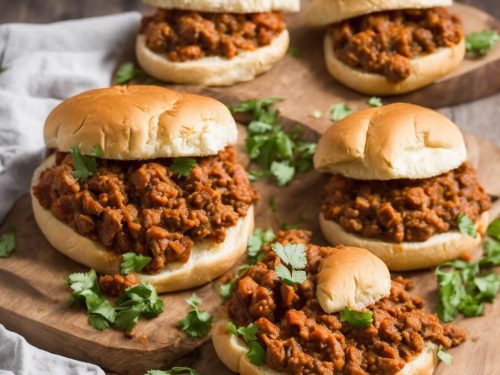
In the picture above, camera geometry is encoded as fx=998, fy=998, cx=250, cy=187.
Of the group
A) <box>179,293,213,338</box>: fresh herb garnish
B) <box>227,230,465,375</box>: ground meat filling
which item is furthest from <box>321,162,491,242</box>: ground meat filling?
<box>179,293,213,338</box>: fresh herb garnish

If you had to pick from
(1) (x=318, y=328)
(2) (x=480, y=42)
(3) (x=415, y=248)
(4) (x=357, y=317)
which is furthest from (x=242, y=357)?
(2) (x=480, y=42)

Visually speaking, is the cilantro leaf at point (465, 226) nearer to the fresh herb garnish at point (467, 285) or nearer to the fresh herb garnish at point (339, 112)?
the fresh herb garnish at point (467, 285)

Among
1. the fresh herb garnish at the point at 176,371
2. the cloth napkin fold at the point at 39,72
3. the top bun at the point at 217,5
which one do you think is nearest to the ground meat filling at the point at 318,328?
the fresh herb garnish at the point at 176,371

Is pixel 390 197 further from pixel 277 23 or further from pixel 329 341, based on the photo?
pixel 277 23

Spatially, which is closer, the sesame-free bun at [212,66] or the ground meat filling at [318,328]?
the ground meat filling at [318,328]

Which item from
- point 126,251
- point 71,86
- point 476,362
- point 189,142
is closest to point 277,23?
point 71,86

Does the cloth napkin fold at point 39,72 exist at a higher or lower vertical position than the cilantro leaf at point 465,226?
lower

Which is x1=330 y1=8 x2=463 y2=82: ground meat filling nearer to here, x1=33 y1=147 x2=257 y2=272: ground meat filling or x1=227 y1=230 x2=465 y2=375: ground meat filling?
x1=33 y1=147 x2=257 y2=272: ground meat filling
